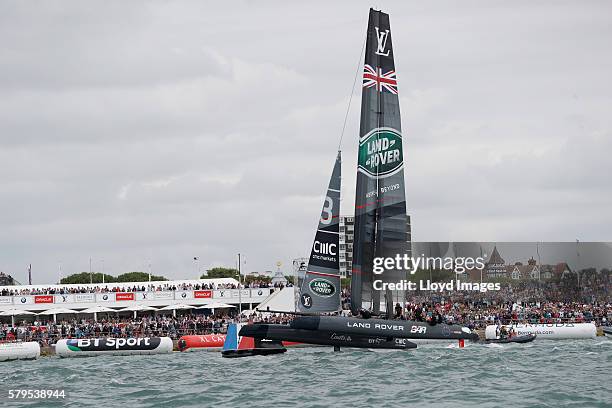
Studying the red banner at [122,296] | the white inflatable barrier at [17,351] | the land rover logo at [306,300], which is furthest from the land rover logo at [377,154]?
the red banner at [122,296]

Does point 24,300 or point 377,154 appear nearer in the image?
point 377,154

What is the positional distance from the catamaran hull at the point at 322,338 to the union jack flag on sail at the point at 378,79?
1051cm

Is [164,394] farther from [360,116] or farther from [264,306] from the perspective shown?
[264,306]

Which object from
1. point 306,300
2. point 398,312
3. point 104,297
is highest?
point 104,297

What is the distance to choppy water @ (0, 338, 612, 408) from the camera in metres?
24.4

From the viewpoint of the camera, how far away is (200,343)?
173 feet

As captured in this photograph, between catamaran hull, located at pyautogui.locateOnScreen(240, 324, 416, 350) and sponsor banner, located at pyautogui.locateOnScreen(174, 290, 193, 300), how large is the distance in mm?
36310

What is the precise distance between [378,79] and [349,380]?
16595mm

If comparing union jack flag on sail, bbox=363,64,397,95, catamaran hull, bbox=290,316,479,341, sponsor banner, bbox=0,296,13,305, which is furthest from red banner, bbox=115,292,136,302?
union jack flag on sail, bbox=363,64,397,95

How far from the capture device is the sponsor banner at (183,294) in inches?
2997

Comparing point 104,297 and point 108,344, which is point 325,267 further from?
point 104,297

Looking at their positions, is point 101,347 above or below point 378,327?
below

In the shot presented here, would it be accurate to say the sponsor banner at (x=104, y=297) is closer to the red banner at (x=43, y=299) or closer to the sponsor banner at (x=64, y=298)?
the sponsor banner at (x=64, y=298)

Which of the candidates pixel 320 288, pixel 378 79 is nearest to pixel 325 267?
pixel 320 288
